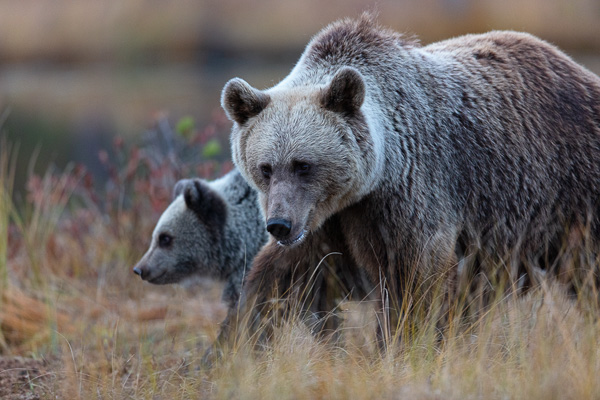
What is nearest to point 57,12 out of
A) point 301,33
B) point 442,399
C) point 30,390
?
point 301,33

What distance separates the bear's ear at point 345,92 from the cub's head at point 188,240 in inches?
105

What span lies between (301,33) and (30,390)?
77.1ft

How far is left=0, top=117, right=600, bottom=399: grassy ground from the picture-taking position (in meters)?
3.69

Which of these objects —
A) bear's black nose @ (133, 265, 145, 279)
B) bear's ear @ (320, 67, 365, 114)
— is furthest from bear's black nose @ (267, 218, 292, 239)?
bear's black nose @ (133, 265, 145, 279)

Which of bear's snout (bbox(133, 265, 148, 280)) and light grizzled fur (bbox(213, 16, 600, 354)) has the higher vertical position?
light grizzled fur (bbox(213, 16, 600, 354))

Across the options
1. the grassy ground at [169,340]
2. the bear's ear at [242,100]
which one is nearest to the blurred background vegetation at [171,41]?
the grassy ground at [169,340]

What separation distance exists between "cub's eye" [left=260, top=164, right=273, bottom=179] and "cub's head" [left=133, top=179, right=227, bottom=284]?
242cm

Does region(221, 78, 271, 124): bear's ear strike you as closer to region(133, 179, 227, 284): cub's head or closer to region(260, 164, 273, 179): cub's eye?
region(260, 164, 273, 179): cub's eye

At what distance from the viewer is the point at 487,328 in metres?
4.26

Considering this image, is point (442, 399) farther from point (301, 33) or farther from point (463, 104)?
point (301, 33)

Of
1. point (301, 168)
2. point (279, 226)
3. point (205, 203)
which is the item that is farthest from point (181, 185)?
point (279, 226)

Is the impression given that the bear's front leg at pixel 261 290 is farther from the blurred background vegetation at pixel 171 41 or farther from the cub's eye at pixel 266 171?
the blurred background vegetation at pixel 171 41

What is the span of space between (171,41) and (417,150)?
25702 mm

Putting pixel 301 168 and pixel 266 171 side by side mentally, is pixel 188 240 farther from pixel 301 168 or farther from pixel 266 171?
pixel 301 168
